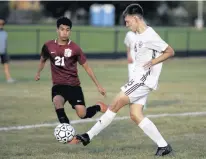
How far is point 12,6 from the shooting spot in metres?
106

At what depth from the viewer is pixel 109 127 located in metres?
12.8

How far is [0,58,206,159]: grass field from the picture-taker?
9.88 m

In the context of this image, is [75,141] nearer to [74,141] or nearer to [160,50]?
[74,141]

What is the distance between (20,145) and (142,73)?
238 cm

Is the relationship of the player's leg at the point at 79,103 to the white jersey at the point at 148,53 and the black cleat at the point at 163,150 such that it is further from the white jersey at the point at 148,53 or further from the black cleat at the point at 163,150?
the black cleat at the point at 163,150

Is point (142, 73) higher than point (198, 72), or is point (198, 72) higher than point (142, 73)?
point (142, 73)

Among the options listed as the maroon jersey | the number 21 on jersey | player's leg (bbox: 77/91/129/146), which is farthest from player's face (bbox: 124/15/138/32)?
the number 21 on jersey

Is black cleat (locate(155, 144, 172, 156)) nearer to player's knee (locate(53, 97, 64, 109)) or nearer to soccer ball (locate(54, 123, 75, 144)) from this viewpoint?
soccer ball (locate(54, 123, 75, 144))

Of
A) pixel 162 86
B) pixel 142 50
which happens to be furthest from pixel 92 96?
pixel 142 50

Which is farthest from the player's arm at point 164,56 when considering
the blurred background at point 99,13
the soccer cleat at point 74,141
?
the blurred background at point 99,13

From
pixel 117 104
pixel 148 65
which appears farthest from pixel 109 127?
pixel 148 65

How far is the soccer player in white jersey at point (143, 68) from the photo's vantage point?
9.39 meters

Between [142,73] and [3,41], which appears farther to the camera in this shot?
[3,41]

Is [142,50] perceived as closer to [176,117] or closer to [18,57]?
[176,117]
